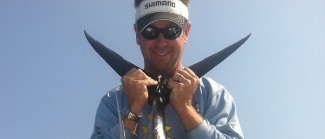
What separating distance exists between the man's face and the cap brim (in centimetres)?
3

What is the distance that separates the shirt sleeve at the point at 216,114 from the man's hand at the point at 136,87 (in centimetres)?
41

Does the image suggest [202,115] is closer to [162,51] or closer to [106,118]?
[162,51]

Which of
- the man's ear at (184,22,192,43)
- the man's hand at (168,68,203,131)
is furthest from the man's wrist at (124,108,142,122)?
the man's ear at (184,22,192,43)

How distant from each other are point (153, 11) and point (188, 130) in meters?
0.96

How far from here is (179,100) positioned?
3.35 metres

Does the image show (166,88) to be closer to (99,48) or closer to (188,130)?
(188,130)

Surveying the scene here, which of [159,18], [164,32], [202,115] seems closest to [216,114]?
[202,115]

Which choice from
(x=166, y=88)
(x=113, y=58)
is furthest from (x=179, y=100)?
(x=113, y=58)

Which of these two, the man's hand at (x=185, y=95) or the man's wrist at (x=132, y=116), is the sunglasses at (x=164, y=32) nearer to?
the man's hand at (x=185, y=95)

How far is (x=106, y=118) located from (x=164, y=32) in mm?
827

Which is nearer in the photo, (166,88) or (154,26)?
(166,88)

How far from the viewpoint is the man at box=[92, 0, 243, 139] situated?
335 cm

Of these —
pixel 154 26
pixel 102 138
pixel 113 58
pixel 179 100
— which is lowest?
pixel 102 138

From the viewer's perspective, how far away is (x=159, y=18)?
3.62m
